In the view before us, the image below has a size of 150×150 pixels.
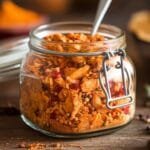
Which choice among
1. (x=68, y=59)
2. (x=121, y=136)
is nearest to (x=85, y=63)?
(x=68, y=59)

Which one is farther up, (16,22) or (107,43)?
(107,43)

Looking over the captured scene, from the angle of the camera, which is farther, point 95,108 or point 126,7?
point 126,7

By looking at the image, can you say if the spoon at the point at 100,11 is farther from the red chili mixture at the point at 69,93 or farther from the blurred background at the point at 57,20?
the blurred background at the point at 57,20

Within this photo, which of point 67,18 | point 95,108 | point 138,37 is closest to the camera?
point 95,108

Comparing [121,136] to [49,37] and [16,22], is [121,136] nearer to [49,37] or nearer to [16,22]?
[49,37]

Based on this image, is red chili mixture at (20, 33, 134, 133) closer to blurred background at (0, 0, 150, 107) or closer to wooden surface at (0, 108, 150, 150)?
wooden surface at (0, 108, 150, 150)

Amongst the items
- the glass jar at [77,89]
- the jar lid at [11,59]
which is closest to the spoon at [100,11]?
the glass jar at [77,89]

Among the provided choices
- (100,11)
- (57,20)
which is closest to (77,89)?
(100,11)

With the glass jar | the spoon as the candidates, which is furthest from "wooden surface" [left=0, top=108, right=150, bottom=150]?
the spoon

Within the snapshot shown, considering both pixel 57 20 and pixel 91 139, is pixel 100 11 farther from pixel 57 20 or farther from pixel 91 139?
pixel 57 20
